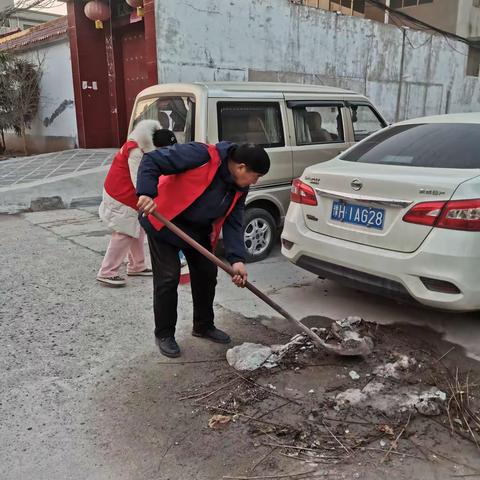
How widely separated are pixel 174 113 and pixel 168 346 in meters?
2.65

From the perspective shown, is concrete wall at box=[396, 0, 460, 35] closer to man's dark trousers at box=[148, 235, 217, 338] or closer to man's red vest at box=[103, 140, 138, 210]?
man's red vest at box=[103, 140, 138, 210]

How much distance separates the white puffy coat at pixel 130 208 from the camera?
4.22 metres

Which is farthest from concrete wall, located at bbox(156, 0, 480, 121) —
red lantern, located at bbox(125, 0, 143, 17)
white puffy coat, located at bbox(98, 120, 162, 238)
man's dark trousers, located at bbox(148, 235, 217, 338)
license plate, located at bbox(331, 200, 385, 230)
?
man's dark trousers, located at bbox(148, 235, 217, 338)

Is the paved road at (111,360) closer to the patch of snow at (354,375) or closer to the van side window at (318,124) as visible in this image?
the patch of snow at (354,375)

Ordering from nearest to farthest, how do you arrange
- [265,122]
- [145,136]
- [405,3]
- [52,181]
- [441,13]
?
1. [145,136]
2. [265,122]
3. [52,181]
4. [441,13]
5. [405,3]

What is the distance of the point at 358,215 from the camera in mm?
3504

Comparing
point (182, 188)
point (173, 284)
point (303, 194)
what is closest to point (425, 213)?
point (303, 194)

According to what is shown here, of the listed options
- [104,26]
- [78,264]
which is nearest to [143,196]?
[78,264]

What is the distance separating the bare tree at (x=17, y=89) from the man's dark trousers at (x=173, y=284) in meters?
10.5

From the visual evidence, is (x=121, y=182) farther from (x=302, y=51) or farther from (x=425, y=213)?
(x=302, y=51)

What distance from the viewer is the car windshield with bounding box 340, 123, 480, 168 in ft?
11.5

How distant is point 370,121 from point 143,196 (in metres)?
4.30

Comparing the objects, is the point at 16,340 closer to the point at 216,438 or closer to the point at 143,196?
the point at 143,196

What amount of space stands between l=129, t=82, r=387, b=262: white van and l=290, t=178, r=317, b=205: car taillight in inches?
44.1
